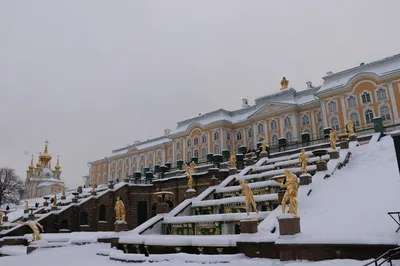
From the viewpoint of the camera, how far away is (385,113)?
134 feet

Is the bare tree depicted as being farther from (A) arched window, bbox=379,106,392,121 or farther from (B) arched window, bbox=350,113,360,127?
(A) arched window, bbox=379,106,392,121

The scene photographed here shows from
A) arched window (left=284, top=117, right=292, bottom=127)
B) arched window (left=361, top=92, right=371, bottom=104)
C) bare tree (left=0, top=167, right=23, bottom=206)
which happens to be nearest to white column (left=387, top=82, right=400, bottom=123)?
arched window (left=361, top=92, right=371, bottom=104)

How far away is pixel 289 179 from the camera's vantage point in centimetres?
1160

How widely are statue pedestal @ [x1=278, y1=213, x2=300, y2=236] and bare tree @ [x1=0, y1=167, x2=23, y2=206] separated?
6958 cm

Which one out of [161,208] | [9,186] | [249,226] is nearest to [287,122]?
[161,208]

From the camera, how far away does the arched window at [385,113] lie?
133 ft

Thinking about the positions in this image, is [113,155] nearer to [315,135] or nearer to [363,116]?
[315,135]

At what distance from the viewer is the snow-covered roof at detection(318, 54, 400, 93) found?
40.9 meters

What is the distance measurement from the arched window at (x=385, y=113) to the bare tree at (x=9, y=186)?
2689 inches

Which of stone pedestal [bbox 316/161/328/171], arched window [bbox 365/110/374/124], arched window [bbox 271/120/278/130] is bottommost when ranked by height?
stone pedestal [bbox 316/161/328/171]

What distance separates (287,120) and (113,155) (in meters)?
45.3

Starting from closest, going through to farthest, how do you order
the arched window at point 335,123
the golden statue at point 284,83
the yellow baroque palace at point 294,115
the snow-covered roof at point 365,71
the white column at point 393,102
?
the white column at point 393,102 → the snow-covered roof at point 365,71 → the yellow baroque palace at point 294,115 → the arched window at point 335,123 → the golden statue at point 284,83

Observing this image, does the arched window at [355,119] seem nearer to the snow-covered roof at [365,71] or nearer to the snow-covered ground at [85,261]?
the snow-covered roof at [365,71]

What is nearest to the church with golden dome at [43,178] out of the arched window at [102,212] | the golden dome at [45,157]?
the golden dome at [45,157]
